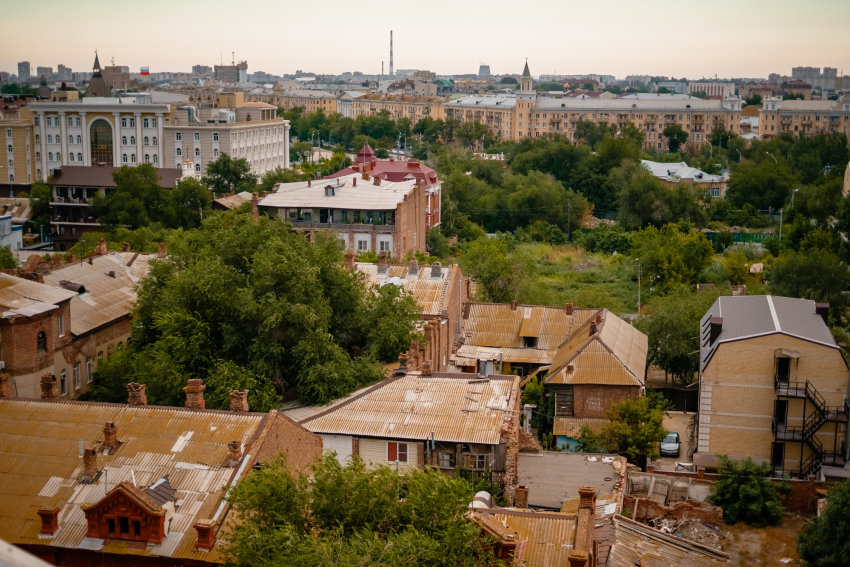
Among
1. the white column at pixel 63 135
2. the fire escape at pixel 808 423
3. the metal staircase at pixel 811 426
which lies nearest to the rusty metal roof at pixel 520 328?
the fire escape at pixel 808 423

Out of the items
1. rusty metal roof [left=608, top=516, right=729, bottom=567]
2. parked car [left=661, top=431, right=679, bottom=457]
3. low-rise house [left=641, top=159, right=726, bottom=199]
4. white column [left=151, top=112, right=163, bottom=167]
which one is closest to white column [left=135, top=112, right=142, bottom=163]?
white column [left=151, top=112, right=163, bottom=167]

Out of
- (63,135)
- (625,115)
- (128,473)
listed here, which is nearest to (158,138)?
(63,135)

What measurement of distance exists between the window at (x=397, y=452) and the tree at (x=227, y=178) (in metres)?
59.7

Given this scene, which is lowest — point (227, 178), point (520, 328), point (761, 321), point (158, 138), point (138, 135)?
point (520, 328)

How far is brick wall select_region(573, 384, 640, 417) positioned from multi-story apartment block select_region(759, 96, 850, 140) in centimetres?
12395

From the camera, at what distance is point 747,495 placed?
94.3 ft

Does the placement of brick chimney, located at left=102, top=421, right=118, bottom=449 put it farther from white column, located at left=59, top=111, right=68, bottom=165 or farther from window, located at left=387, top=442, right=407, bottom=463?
white column, located at left=59, top=111, right=68, bottom=165

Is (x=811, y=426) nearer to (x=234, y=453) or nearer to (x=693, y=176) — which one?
(x=234, y=453)

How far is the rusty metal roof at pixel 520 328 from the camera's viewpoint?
4025cm

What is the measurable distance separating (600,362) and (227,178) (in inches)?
2228

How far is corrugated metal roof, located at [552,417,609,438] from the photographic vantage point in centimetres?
3319

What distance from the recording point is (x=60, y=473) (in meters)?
19.4

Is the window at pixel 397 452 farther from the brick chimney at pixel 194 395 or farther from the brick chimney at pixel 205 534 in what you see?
the brick chimney at pixel 205 534

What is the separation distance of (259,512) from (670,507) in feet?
50.7
